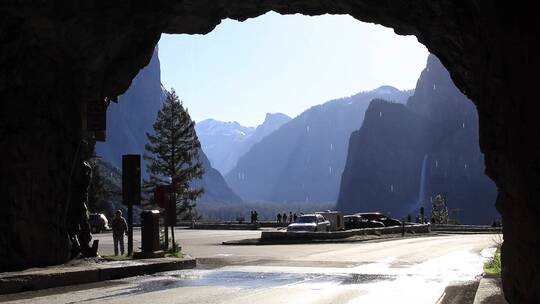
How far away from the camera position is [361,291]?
474 inches

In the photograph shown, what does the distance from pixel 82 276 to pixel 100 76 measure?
6.70 m

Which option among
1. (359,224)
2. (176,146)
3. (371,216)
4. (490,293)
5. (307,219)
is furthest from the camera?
(176,146)

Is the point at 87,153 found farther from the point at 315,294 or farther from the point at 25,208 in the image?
the point at 315,294

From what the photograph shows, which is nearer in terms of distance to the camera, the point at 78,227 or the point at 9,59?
the point at 9,59

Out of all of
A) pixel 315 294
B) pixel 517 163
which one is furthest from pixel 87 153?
pixel 517 163

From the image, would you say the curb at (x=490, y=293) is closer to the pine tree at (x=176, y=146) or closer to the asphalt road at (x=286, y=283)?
the asphalt road at (x=286, y=283)

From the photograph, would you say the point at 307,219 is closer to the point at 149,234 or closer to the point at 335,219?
the point at 335,219

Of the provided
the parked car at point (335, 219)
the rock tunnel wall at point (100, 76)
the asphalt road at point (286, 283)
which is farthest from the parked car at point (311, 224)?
the rock tunnel wall at point (100, 76)

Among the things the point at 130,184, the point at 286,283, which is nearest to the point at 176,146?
the point at 130,184

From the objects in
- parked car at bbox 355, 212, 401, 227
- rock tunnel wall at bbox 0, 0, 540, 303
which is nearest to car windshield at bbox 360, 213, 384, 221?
parked car at bbox 355, 212, 401, 227

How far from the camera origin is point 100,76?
719 inches

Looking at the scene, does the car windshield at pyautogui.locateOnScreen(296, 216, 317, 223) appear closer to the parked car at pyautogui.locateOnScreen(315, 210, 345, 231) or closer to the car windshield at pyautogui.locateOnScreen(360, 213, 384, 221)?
the parked car at pyautogui.locateOnScreen(315, 210, 345, 231)

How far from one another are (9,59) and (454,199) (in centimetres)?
18168

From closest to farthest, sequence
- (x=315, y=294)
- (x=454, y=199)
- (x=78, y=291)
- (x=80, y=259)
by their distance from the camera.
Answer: (x=315, y=294), (x=78, y=291), (x=80, y=259), (x=454, y=199)
